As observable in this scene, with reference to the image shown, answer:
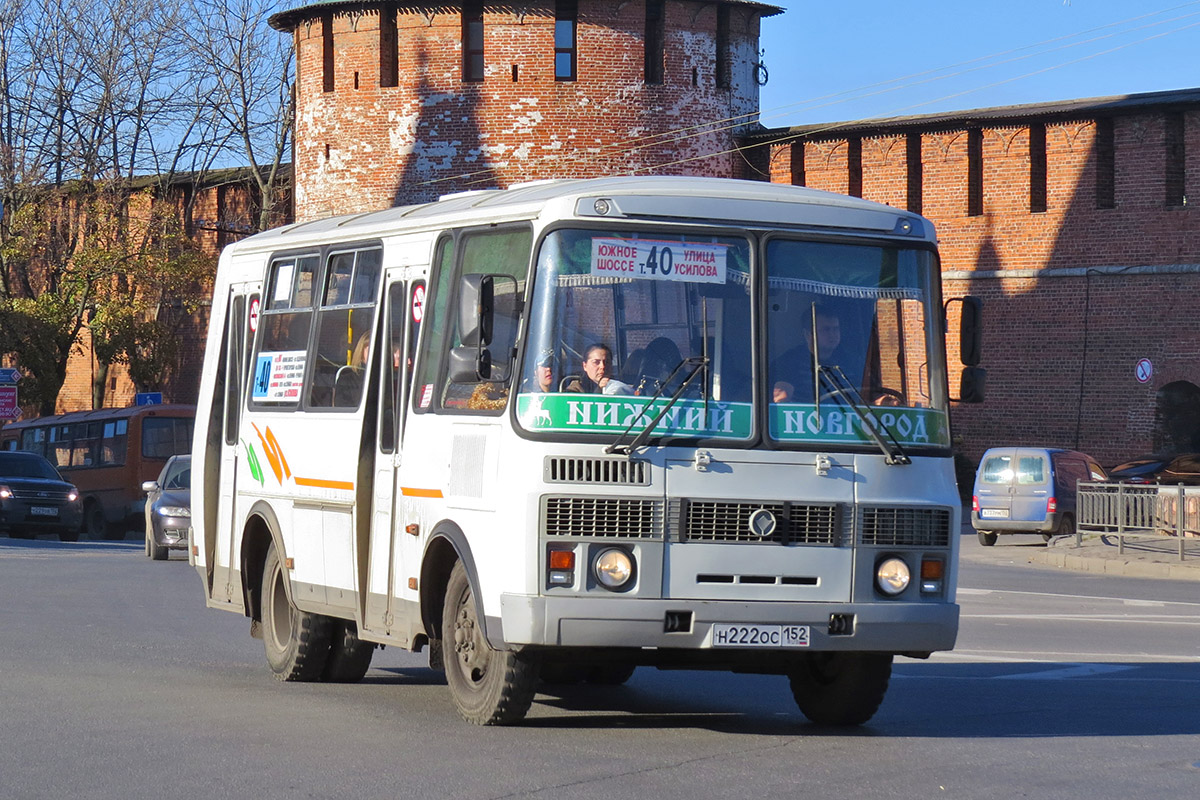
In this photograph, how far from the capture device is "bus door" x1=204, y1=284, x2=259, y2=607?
12297mm

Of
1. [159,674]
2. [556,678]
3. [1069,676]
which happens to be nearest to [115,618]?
[159,674]

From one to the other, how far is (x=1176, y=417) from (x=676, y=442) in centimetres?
3446

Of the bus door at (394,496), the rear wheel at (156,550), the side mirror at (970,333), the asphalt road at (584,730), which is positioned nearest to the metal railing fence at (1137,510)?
the asphalt road at (584,730)

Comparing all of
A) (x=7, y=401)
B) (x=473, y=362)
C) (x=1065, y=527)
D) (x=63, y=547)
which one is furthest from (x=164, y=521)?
(x=473, y=362)

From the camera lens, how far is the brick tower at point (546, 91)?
47219 millimetres

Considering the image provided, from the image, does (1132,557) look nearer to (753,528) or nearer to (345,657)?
(345,657)

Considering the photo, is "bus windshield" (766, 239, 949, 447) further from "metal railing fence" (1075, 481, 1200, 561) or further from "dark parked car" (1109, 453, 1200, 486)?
"dark parked car" (1109, 453, 1200, 486)

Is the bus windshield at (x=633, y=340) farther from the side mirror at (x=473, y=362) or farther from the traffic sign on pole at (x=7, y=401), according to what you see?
the traffic sign on pole at (x=7, y=401)

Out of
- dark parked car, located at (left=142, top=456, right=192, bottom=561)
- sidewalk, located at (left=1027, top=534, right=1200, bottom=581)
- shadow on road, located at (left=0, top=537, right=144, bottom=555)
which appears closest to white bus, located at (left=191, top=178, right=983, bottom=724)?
sidewalk, located at (left=1027, top=534, right=1200, bottom=581)

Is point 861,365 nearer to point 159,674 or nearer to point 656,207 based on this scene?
point 656,207

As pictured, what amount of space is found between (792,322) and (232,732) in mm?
3306

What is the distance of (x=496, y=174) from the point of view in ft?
155

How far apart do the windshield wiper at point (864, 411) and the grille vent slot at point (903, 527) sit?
24cm

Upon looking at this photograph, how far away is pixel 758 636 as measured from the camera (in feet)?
28.4
